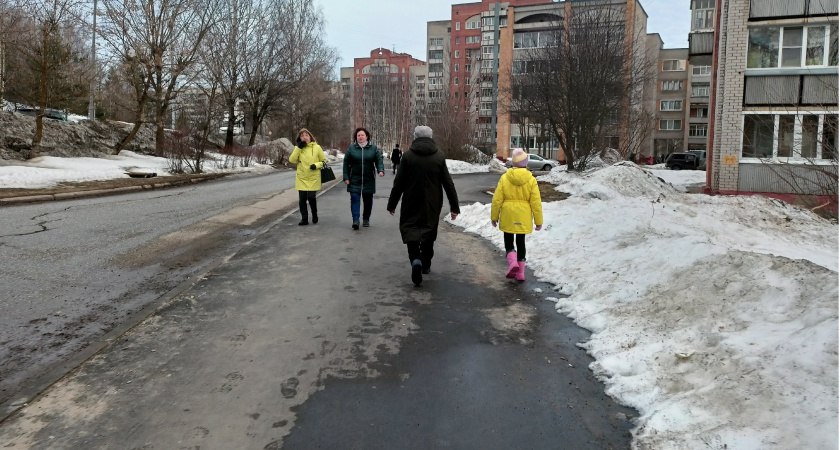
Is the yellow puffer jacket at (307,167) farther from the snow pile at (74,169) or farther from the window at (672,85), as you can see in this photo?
the window at (672,85)

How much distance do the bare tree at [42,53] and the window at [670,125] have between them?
242 feet

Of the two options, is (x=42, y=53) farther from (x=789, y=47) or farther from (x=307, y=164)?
(x=789, y=47)

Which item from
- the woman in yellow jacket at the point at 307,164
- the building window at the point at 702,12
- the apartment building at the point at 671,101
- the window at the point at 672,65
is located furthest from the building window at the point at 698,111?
the woman in yellow jacket at the point at 307,164

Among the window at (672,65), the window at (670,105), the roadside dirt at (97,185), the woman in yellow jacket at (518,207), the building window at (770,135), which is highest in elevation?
the window at (672,65)

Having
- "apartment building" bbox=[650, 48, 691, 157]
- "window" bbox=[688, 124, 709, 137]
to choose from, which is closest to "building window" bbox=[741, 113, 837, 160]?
"apartment building" bbox=[650, 48, 691, 157]

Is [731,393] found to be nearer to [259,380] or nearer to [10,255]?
[259,380]

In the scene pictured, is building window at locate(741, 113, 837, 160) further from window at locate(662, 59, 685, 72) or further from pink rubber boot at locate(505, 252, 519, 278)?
window at locate(662, 59, 685, 72)

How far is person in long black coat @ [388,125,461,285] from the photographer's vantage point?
655 cm

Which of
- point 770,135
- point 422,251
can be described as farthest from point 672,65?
point 422,251

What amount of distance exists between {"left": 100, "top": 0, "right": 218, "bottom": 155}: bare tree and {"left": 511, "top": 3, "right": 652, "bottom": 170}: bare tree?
17825 millimetres

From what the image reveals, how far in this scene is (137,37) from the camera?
92.1ft

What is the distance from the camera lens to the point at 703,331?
13.6 feet

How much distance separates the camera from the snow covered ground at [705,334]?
297 cm

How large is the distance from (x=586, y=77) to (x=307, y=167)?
59.5 ft
